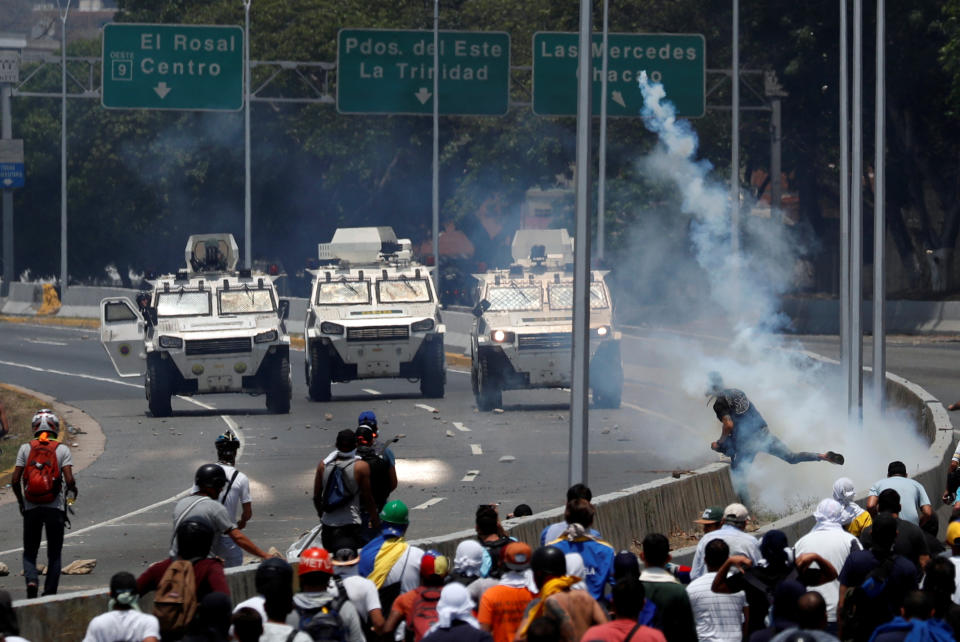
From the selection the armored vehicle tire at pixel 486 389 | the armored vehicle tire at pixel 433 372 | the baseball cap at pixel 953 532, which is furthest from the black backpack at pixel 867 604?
the armored vehicle tire at pixel 433 372

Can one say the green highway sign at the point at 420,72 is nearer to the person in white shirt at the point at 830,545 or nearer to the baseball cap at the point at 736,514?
the person in white shirt at the point at 830,545

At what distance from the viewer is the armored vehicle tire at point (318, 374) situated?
1250 inches

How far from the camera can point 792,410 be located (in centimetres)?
2689

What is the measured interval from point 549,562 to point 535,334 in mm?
21110

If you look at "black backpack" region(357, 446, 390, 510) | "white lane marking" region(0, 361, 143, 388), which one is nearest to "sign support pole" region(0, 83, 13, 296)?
"white lane marking" region(0, 361, 143, 388)

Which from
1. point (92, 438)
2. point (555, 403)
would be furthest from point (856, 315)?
point (92, 438)

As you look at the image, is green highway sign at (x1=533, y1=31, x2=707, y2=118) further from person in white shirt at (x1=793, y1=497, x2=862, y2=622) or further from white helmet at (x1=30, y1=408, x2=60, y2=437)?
person in white shirt at (x1=793, y1=497, x2=862, y2=622)

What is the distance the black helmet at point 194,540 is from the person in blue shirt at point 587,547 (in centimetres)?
197

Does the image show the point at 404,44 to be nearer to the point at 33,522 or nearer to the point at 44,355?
the point at 44,355

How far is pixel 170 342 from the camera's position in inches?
1175

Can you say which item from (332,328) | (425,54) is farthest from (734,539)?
(425,54)

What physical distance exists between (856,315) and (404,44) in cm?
2267

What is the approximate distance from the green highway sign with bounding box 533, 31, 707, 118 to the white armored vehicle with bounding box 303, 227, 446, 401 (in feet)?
39.2

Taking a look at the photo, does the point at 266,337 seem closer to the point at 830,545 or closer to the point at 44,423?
Result: the point at 44,423
